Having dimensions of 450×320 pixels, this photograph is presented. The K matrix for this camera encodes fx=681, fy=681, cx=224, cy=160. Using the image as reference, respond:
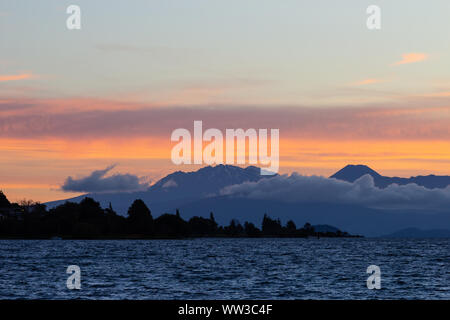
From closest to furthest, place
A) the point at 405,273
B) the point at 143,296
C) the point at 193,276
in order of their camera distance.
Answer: the point at 143,296
the point at 193,276
the point at 405,273

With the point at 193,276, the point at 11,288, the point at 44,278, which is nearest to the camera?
the point at 11,288

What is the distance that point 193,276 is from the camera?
93.4 meters
